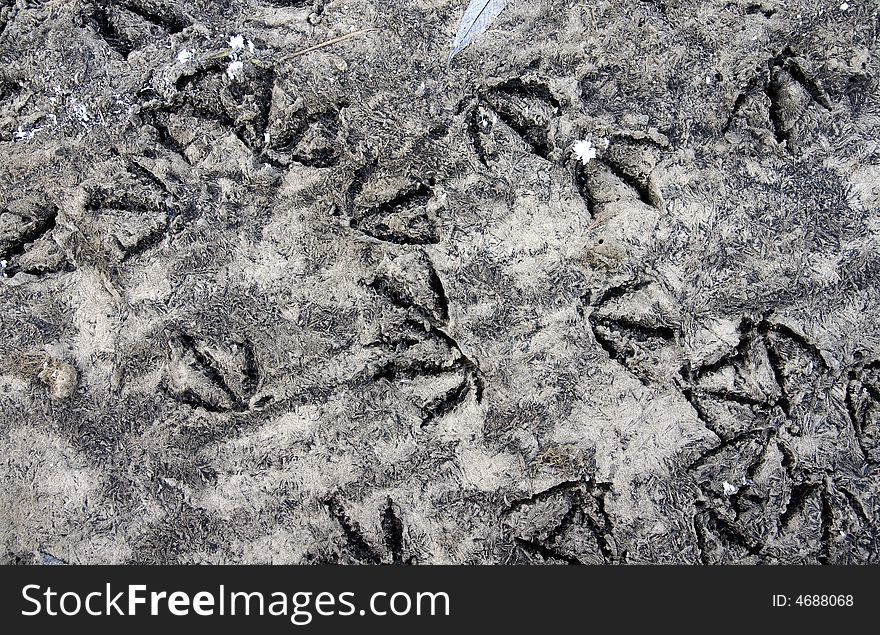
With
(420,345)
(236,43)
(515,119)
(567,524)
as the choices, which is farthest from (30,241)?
(567,524)

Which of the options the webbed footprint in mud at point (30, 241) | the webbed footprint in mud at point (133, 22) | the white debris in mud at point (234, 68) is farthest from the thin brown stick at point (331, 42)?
the webbed footprint in mud at point (30, 241)

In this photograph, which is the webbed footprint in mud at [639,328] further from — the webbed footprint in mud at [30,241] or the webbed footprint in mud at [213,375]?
the webbed footprint in mud at [30,241]

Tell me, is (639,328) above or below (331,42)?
below

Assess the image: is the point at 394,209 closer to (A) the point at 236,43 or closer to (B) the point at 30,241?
(A) the point at 236,43

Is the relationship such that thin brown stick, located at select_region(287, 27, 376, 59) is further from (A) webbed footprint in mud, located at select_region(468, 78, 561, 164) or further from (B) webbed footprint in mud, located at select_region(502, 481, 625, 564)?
(B) webbed footprint in mud, located at select_region(502, 481, 625, 564)

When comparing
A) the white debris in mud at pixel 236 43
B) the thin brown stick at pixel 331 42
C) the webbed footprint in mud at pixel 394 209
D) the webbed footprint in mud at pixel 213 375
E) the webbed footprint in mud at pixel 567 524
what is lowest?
the webbed footprint in mud at pixel 567 524

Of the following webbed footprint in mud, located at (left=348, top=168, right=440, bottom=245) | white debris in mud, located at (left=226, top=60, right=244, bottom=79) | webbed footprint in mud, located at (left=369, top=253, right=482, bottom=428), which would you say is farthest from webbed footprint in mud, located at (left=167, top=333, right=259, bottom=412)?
white debris in mud, located at (left=226, top=60, right=244, bottom=79)

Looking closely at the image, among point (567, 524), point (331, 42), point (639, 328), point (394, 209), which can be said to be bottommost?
point (567, 524)

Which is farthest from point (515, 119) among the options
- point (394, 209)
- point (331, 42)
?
point (331, 42)
